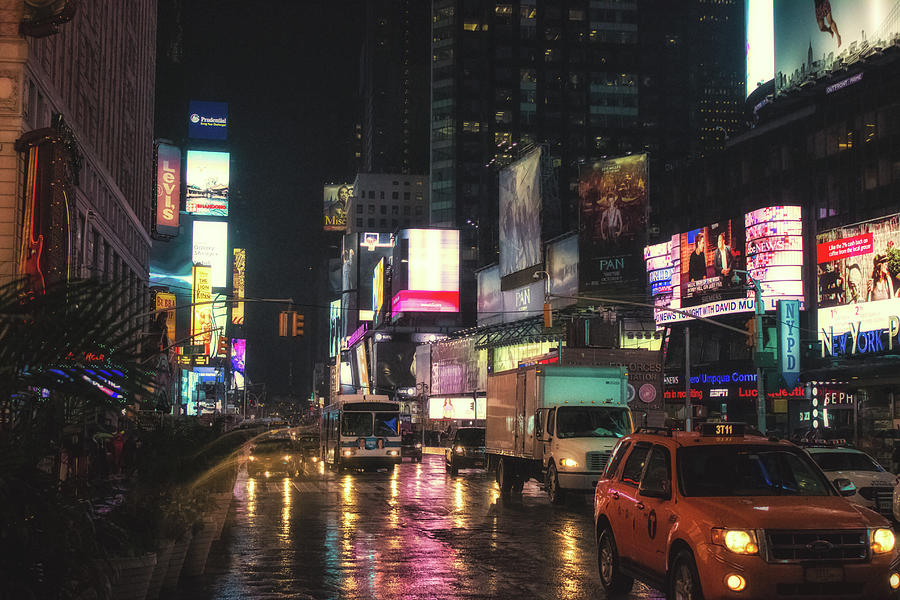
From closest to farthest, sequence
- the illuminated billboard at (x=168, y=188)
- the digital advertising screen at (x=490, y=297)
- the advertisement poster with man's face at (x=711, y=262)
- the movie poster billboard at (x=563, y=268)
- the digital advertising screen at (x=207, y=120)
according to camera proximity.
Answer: the advertisement poster with man's face at (x=711, y=262)
the movie poster billboard at (x=563, y=268)
the illuminated billboard at (x=168, y=188)
the digital advertising screen at (x=490, y=297)
the digital advertising screen at (x=207, y=120)

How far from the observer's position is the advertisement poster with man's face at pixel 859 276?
5828cm

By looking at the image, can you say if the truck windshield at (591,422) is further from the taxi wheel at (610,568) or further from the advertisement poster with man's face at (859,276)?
the advertisement poster with man's face at (859,276)

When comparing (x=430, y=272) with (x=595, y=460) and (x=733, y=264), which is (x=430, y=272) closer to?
(x=733, y=264)

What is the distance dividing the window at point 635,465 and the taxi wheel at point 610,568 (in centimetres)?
77

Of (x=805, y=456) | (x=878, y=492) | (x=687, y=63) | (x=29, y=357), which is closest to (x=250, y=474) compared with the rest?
(x=878, y=492)

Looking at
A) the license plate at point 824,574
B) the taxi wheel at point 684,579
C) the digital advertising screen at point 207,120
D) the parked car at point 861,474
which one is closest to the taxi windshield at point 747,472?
the taxi wheel at point 684,579

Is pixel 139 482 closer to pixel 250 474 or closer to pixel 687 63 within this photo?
pixel 250 474

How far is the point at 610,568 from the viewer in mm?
12070

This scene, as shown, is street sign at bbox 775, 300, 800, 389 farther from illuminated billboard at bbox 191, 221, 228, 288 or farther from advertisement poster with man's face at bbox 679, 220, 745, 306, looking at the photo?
illuminated billboard at bbox 191, 221, 228, 288

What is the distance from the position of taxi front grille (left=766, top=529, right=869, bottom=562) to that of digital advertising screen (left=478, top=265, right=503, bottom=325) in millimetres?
93398

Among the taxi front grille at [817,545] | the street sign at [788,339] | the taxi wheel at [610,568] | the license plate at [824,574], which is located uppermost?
the street sign at [788,339]

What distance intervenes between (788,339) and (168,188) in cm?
5643

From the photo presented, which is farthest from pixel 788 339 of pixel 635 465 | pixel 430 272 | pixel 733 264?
pixel 430 272

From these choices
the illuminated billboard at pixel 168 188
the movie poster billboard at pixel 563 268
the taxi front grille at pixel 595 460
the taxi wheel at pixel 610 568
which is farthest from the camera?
the illuminated billboard at pixel 168 188
